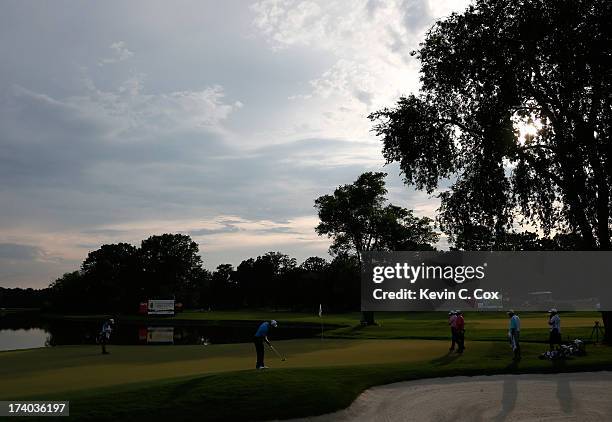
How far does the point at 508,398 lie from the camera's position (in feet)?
58.7

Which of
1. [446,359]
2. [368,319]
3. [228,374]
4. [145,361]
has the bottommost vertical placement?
[145,361]

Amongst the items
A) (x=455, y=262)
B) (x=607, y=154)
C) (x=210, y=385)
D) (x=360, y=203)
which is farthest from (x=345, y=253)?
(x=210, y=385)

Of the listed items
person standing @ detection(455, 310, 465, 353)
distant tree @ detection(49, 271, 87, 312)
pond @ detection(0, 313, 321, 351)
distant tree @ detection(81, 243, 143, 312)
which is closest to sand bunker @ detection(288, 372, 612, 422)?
person standing @ detection(455, 310, 465, 353)

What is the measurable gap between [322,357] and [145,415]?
17.0 m

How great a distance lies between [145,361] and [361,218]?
42.8m

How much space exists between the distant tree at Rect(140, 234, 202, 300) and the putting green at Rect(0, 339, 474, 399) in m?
118

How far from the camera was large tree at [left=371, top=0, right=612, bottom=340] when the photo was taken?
1153 inches

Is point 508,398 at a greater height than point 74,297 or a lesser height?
lesser

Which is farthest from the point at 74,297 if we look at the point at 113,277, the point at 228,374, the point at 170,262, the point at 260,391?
the point at 260,391

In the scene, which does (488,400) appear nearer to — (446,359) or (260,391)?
(260,391)

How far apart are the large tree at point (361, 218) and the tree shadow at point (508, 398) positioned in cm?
A: 4636

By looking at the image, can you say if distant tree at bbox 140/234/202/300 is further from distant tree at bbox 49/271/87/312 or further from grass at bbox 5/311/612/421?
grass at bbox 5/311/612/421

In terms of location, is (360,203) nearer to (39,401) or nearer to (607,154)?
(607,154)

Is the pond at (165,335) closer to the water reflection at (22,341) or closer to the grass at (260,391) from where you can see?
the water reflection at (22,341)
